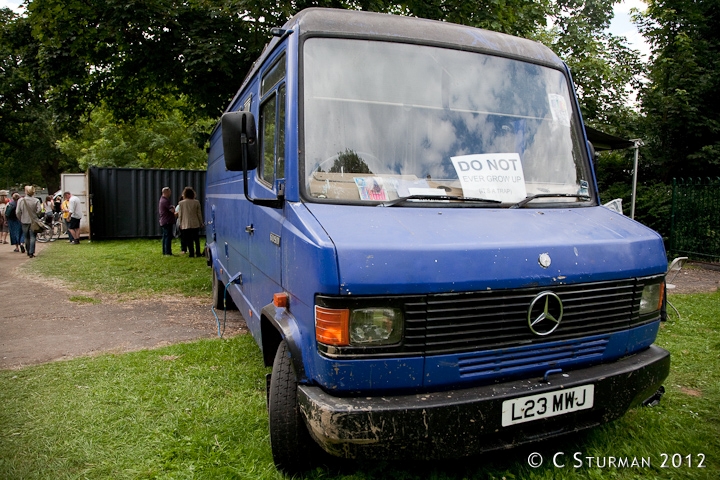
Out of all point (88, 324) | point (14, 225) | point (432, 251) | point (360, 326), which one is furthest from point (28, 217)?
point (432, 251)

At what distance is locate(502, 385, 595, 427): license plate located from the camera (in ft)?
8.45

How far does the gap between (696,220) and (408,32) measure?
39.3 feet

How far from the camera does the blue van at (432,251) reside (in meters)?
2.48

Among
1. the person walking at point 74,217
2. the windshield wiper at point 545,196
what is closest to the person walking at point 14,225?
the person walking at point 74,217

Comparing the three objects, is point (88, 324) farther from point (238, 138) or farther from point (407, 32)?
point (407, 32)

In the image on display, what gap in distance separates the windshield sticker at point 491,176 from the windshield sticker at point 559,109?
64 cm

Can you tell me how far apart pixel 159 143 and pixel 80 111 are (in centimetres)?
1554

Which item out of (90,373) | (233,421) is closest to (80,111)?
(90,373)

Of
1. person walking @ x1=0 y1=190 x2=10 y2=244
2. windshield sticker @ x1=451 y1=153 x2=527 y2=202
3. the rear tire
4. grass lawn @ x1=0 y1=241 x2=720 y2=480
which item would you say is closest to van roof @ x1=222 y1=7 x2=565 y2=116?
windshield sticker @ x1=451 y1=153 x2=527 y2=202

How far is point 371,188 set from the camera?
3033 mm

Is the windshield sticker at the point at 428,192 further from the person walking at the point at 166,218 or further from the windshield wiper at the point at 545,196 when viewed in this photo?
the person walking at the point at 166,218

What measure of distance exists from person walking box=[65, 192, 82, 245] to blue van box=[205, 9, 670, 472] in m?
16.4

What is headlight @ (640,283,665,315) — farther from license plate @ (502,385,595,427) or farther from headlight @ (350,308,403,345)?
headlight @ (350,308,403,345)

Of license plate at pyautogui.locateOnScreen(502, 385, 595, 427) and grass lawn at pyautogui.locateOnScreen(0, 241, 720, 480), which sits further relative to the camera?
grass lawn at pyautogui.locateOnScreen(0, 241, 720, 480)
